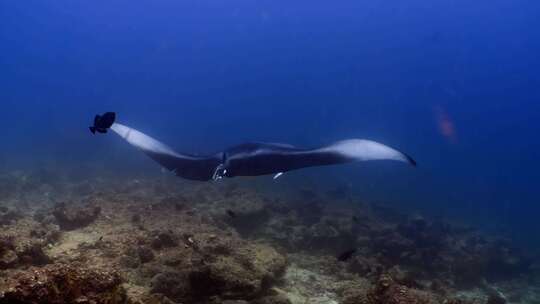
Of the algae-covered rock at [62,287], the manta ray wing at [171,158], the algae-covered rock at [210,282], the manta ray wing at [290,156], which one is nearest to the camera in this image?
the algae-covered rock at [62,287]

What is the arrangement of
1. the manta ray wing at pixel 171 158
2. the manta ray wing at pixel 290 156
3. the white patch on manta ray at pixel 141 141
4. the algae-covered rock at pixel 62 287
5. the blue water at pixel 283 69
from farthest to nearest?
the blue water at pixel 283 69
the white patch on manta ray at pixel 141 141
the manta ray wing at pixel 171 158
the manta ray wing at pixel 290 156
the algae-covered rock at pixel 62 287

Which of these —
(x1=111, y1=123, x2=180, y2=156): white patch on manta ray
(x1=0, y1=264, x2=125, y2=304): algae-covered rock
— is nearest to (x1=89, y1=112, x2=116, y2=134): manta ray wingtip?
(x1=111, y1=123, x2=180, y2=156): white patch on manta ray

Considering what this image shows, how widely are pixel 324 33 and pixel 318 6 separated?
11843 mm

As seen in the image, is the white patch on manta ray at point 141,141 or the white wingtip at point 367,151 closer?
the white wingtip at point 367,151

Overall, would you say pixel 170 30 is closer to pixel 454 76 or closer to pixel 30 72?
pixel 30 72

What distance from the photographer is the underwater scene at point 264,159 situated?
4.99 meters

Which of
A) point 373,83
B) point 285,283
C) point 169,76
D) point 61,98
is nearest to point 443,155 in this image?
point 373,83

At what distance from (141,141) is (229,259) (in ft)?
6.89

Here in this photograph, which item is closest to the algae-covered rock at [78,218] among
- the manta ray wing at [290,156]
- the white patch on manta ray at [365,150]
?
the manta ray wing at [290,156]

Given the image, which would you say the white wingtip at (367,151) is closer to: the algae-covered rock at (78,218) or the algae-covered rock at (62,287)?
the algae-covered rock at (62,287)

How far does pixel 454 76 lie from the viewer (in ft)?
467

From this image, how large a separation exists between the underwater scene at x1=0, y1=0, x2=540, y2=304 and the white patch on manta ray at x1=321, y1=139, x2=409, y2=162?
Result: 0.03 metres

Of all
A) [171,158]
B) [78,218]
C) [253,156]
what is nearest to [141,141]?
[171,158]

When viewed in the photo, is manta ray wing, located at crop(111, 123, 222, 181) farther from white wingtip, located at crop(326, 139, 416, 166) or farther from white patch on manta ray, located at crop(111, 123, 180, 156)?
white wingtip, located at crop(326, 139, 416, 166)
